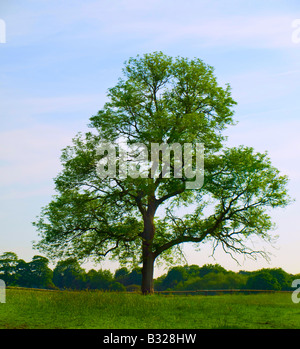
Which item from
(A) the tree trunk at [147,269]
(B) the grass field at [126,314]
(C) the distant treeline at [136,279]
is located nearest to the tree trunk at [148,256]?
(A) the tree trunk at [147,269]

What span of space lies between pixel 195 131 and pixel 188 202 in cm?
691

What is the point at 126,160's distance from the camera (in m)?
28.5

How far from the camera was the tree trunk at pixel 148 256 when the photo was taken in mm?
28672

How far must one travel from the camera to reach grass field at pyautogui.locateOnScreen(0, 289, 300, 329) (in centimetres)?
1506

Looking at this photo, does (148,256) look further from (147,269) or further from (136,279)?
(136,279)

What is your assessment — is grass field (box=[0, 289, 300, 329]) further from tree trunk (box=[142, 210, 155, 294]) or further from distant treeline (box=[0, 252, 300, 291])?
distant treeline (box=[0, 252, 300, 291])

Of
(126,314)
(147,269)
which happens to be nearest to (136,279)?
(147,269)

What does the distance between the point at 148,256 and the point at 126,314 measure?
11.3 m

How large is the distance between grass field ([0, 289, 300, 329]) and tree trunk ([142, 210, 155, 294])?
5848mm

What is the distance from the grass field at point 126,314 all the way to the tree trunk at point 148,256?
5848 millimetres

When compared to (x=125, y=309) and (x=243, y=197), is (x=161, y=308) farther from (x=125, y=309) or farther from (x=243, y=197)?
(x=243, y=197)

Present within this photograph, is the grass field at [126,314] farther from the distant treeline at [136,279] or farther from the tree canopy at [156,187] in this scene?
the distant treeline at [136,279]
